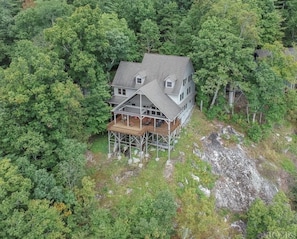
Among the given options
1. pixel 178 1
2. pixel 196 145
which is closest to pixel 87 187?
pixel 196 145

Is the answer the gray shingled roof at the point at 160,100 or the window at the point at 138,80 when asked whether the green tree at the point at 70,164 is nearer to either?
the gray shingled roof at the point at 160,100

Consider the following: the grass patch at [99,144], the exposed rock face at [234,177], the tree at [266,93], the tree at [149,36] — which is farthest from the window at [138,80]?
the tree at [266,93]

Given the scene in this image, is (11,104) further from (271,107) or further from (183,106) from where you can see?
(271,107)

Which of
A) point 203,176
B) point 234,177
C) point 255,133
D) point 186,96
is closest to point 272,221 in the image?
point 234,177

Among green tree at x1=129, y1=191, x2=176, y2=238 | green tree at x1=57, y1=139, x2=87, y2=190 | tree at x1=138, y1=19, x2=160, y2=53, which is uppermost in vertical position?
tree at x1=138, y1=19, x2=160, y2=53

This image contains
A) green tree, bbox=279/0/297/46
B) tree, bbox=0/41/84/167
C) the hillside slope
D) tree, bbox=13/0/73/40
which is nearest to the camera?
tree, bbox=0/41/84/167

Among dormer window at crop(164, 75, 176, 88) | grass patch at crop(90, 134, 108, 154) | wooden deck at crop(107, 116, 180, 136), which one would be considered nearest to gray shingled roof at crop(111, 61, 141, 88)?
dormer window at crop(164, 75, 176, 88)

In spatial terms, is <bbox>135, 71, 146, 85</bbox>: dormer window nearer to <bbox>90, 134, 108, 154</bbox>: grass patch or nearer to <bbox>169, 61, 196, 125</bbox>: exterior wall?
<bbox>169, 61, 196, 125</bbox>: exterior wall
